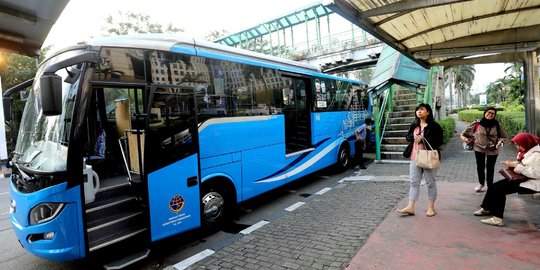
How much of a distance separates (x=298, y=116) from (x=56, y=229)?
578 cm

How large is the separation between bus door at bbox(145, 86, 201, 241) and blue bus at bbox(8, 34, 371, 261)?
0.01m

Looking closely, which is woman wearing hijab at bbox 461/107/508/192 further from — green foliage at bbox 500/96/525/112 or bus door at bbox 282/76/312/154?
green foliage at bbox 500/96/525/112

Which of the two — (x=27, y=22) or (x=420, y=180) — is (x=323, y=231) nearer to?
(x=420, y=180)

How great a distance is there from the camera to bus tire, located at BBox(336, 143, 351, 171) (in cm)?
959

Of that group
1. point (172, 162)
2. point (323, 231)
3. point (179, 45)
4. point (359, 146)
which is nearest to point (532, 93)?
point (323, 231)

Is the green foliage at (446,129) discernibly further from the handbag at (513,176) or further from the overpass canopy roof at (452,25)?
the handbag at (513,176)

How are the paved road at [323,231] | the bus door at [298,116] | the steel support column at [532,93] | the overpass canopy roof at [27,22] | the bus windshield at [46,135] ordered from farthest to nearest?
the bus door at [298,116], the steel support column at [532,93], the overpass canopy roof at [27,22], the paved road at [323,231], the bus windshield at [46,135]

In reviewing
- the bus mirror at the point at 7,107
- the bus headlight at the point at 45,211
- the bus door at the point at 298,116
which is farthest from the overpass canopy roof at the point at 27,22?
the bus door at the point at 298,116

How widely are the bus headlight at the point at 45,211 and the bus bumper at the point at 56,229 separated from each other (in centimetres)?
3

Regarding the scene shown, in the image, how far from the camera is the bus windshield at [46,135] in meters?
3.54

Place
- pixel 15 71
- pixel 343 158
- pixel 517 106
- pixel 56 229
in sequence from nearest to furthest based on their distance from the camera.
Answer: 1. pixel 56 229
2. pixel 343 158
3. pixel 15 71
4. pixel 517 106

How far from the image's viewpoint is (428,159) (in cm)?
474

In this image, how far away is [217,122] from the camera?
201 inches

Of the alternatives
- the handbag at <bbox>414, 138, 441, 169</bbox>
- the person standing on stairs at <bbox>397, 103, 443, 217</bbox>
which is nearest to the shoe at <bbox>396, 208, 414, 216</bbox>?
the person standing on stairs at <bbox>397, 103, 443, 217</bbox>
